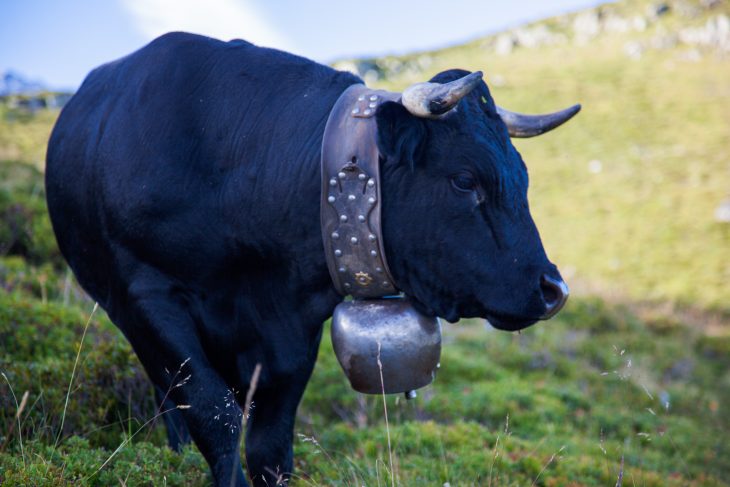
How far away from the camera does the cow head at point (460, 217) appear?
129 inches

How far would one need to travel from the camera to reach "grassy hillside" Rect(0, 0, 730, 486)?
4.52 meters

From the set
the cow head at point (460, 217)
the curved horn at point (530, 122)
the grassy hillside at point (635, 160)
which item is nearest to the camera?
the cow head at point (460, 217)

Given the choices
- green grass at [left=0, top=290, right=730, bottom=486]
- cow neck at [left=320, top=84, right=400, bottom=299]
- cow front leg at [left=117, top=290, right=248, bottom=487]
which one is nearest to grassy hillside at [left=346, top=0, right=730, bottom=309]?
green grass at [left=0, top=290, right=730, bottom=486]

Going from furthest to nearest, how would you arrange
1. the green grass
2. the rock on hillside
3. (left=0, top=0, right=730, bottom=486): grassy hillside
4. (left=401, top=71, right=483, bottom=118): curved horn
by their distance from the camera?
the rock on hillside, (left=0, top=0, right=730, bottom=486): grassy hillside, the green grass, (left=401, top=71, right=483, bottom=118): curved horn

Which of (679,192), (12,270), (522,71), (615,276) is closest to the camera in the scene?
(12,270)

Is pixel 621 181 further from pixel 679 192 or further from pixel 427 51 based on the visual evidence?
pixel 427 51

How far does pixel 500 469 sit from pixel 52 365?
3.30m

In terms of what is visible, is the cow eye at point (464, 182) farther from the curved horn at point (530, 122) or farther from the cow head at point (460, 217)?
the curved horn at point (530, 122)

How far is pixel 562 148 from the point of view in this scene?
46.7 metres

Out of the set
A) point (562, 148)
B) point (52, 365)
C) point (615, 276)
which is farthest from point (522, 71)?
point (52, 365)

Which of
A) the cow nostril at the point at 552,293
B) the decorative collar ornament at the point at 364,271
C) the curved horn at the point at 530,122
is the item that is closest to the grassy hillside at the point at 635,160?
the curved horn at the point at 530,122

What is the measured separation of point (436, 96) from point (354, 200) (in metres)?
0.58

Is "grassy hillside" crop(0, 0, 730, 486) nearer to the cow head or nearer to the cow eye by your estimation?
the cow head

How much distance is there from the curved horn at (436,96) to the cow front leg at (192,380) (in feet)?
4.76
